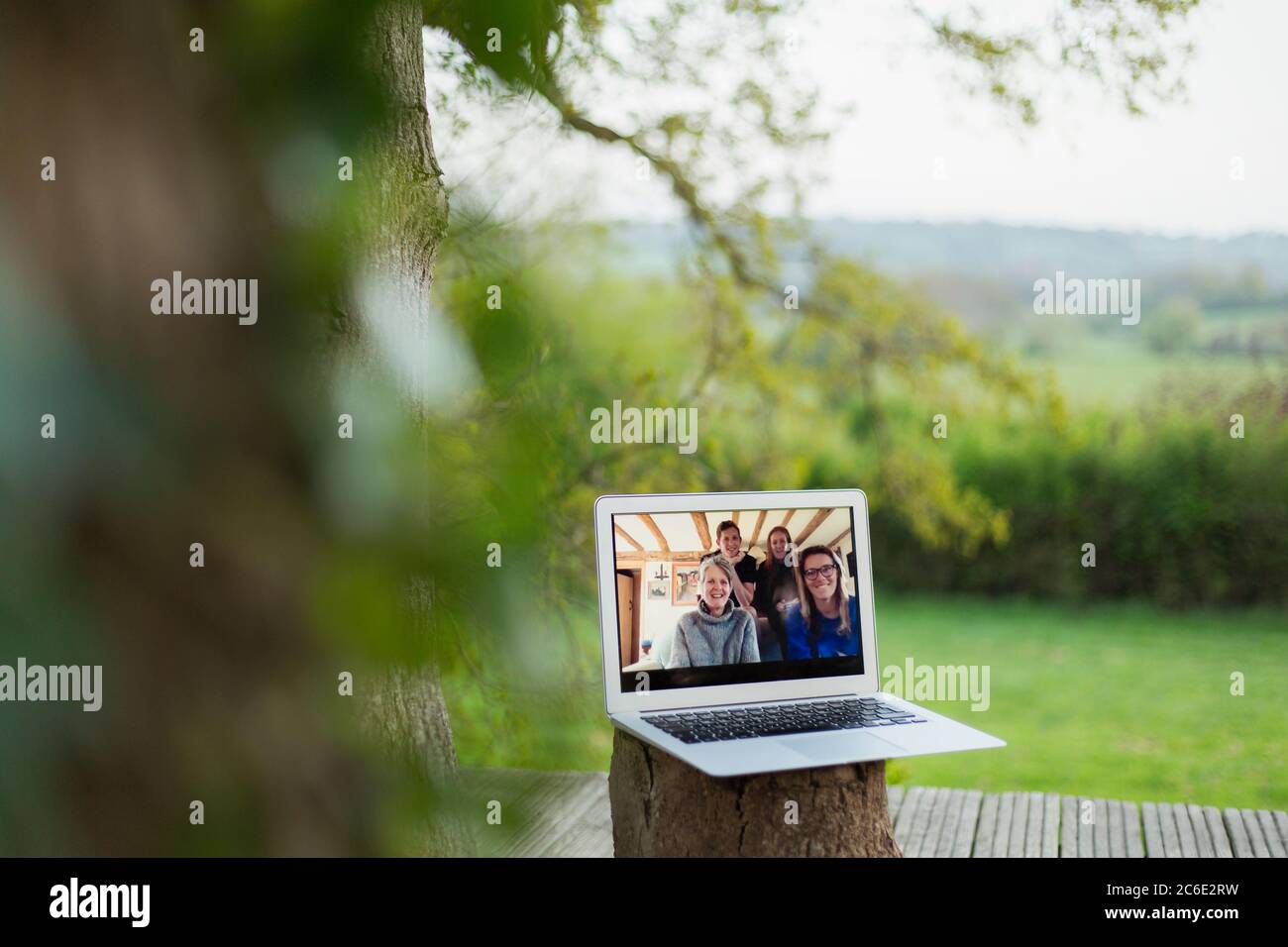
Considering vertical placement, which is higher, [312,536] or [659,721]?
[312,536]

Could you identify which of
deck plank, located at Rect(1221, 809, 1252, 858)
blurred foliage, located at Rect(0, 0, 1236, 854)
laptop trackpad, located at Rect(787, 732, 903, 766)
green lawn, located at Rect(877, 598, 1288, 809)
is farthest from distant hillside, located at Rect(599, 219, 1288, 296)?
blurred foliage, located at Rect(0, 0, 1236, 854)

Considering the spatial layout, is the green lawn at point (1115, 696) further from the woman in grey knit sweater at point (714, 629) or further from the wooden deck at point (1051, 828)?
the woman in grey knit sweater at point (714, 629)

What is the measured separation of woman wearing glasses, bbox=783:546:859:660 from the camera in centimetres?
161

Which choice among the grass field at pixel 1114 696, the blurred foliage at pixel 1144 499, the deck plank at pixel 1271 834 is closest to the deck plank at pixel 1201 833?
the deck plank at pixel 1271 834

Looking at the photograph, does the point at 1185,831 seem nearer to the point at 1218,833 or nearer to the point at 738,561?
the point at 1218,833

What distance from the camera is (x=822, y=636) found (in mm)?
1625

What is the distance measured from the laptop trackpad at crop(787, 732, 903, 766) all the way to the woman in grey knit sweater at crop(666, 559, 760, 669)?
17 centimetres

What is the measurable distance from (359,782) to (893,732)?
102cm

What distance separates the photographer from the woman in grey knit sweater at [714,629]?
1.57 m

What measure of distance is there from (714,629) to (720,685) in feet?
0.25
